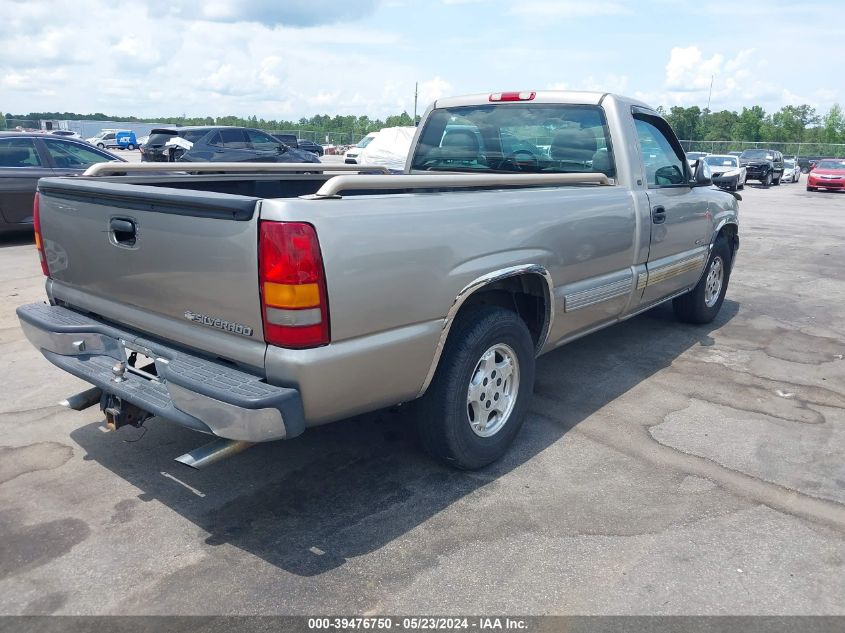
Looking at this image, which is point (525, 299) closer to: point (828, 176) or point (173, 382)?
point (173, 382)

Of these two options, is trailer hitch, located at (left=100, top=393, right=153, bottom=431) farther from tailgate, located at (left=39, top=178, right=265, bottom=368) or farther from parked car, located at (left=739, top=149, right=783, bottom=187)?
parked car, located at (left=739, top=149, right=783, bottom=187)

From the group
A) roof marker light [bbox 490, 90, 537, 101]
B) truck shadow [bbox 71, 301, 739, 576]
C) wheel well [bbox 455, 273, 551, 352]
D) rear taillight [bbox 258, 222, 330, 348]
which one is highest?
roof marker light [bbox 490, 90, 537, 101]

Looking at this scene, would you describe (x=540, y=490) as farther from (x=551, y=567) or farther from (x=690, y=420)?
(x=690, y=420)

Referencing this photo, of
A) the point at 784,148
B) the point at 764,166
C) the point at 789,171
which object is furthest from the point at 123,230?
the point at 784,148

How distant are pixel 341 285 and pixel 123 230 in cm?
112

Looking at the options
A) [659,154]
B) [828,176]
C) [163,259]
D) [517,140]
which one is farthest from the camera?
[828,176]

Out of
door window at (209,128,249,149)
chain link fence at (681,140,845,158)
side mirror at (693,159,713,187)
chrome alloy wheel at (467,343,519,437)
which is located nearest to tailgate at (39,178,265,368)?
chrome alloy wheel at (467,343,519,437)

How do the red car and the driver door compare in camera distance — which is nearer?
the driver door

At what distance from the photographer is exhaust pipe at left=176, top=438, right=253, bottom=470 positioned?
8.83 feet

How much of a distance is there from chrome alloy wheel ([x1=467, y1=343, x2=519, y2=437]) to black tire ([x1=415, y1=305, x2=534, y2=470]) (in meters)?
0.02

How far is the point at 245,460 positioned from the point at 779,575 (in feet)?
8.49

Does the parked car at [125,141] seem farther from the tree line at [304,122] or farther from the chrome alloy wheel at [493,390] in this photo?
the chrome alloy wheel at [493,390]

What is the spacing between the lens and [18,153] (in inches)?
378

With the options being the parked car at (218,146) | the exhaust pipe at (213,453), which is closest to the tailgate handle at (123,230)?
the exhaust pipe at (213,453)
